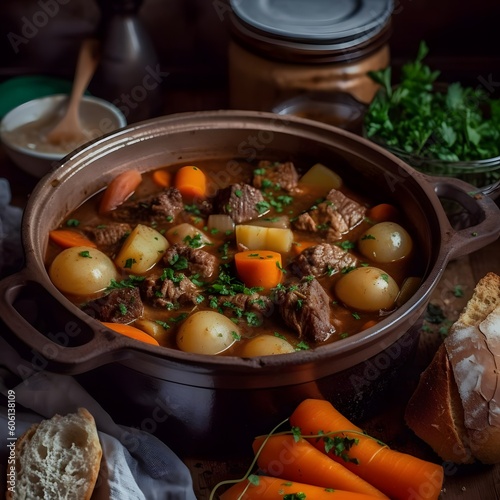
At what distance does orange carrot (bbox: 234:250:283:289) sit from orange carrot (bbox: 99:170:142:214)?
23.1 inches

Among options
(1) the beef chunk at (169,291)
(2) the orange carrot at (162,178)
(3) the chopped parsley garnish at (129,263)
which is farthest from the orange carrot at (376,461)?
(2) the orange carrot at (162,178)

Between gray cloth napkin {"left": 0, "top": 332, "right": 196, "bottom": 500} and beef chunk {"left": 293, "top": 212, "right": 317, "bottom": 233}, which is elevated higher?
beef chunk {"left": 293, "top": 212, "right": 317, "bottom": 233}

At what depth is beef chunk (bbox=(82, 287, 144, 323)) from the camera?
2570 millimetres

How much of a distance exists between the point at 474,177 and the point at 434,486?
136cm

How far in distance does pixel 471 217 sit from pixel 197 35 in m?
2.02

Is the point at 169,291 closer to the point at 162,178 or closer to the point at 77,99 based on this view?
the point at 162,178

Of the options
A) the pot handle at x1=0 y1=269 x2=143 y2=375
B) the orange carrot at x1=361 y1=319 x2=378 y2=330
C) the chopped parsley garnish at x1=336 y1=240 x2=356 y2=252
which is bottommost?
the chopped parsley garnish at x1=336 y1=240 x2=356 y2=252

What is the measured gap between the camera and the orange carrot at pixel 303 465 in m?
2.38

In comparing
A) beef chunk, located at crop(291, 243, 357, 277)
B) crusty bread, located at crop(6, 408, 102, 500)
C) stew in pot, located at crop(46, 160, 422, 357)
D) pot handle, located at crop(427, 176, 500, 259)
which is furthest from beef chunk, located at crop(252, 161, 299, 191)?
crusty bread, located at crop(6, 408, 102, 500)

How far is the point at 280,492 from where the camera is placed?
7.62 ft

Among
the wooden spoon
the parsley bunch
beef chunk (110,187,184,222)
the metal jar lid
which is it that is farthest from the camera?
the wooden spoon

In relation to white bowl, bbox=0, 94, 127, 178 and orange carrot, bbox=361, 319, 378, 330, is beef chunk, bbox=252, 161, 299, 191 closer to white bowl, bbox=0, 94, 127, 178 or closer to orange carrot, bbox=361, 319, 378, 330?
orange carrot, bbox=361, 319, 378, 330

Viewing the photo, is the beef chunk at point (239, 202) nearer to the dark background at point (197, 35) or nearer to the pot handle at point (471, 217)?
the pot handle at point (471, 217)

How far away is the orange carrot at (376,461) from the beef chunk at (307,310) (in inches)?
8.7
